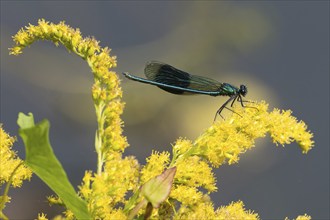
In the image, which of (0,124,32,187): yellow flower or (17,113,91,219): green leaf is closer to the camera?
(17,113,91,219): green leaf

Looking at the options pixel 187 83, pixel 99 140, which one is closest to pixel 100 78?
pixel 99 140

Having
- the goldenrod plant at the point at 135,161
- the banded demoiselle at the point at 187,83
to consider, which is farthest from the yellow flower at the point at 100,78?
the banded demoiselle at the point at 187,83

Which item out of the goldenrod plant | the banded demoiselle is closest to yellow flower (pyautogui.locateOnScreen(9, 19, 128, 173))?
the goldenrod plant

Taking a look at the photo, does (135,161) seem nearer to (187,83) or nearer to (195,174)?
(195,174)

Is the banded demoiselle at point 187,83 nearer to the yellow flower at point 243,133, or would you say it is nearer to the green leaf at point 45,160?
the yellow flower at point 243,133

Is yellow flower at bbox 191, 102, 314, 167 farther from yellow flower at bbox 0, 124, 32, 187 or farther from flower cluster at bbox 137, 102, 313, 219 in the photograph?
yellow flower at bbox 0, 124, 32, 187

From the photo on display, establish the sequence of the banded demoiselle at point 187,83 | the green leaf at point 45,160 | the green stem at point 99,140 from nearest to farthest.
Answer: the green leaf at point 45,160, the green stem at point 99,140, the banded demoiselle at point 187,83

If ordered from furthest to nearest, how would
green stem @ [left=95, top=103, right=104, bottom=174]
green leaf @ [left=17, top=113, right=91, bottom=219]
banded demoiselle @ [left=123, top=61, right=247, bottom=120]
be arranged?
banded demoiselle @ [left=123, top=61, right=247, bottom=120], green stem @ [left=95, top=103, right=104, bottom=174], green leaf @ [left=17, top=113, right=91, bottom=219]
